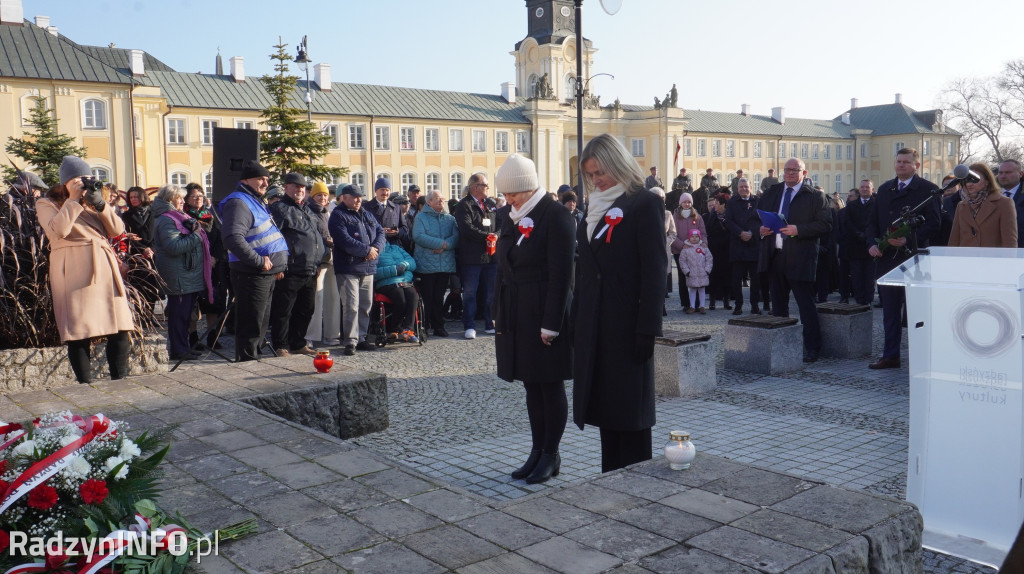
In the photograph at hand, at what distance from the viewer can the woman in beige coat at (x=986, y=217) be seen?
7.40m

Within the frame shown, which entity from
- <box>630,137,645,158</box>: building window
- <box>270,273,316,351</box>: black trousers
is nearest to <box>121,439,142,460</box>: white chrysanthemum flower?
<box>270,273,316,351</box>: black trousers

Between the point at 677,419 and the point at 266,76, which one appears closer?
the point at 677,419

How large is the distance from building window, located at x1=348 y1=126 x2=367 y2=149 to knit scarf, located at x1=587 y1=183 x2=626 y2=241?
2500 inches

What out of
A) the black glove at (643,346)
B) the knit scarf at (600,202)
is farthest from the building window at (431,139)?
the black glove at (643,346)

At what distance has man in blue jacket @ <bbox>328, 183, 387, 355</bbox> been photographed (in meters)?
9.73

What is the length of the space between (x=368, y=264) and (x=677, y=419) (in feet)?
15.0

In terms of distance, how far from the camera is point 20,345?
6824 mm

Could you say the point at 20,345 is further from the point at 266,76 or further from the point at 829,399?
the point at 266,76

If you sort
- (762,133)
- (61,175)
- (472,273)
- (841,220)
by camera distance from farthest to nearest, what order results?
(762,133) < (841,220) < (472,273) < (61,175)

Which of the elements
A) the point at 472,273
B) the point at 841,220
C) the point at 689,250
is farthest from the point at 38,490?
the point at 841,220

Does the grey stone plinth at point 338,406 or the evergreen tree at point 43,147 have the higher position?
the evergreen tree at point 43,147

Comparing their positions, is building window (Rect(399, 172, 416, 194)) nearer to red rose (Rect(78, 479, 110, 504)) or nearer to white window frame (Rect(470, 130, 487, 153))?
white window frame (Rect(470, 130, 487, 153))

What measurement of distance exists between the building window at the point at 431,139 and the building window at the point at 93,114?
25033mm

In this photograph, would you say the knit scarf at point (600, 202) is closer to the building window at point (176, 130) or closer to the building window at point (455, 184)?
the building window at point (176, 130)
